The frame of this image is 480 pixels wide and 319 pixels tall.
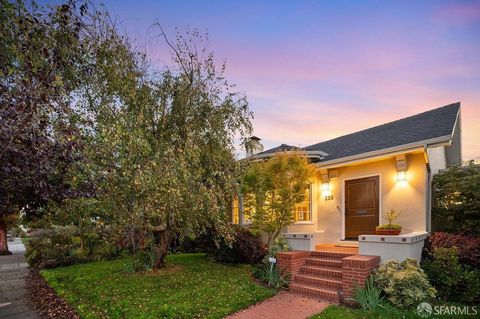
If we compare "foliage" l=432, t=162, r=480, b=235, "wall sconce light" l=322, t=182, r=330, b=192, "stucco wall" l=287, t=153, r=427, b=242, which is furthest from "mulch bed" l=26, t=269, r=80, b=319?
"foliage" l=432, t=162, r=480, b=235

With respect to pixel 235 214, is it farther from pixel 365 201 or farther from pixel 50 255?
pixel 50 255

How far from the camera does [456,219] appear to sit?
28.1 feet

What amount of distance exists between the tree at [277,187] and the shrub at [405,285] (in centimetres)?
325

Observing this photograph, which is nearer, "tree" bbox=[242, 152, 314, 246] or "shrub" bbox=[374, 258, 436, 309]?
"shrub" bbox=[374, 258, 436, 309]

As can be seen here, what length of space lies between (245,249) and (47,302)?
5.49 m

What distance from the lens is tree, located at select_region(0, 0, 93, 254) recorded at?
3670mm

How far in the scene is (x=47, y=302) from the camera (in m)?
7.05

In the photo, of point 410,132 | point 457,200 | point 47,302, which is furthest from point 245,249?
point 457,200

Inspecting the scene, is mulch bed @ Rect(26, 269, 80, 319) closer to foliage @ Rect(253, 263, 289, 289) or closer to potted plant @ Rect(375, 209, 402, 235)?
foliage @ Rect(253, 263, 289, 289)

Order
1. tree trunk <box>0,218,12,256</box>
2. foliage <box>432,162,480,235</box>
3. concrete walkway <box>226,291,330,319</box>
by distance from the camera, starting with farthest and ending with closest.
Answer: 1. tree trunk <box>0,218,12,256</box>
2. foliage <box>432,162,480,235</box>
3. concrete walkway <box>226,291,330,319</box>

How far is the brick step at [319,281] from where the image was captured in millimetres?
6664

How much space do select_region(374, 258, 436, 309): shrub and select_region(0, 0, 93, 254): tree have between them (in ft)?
20.6

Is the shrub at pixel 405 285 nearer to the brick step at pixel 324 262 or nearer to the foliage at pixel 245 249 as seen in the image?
the brick step at pixel 324 262

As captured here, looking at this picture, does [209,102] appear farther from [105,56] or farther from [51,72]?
[51,72]
